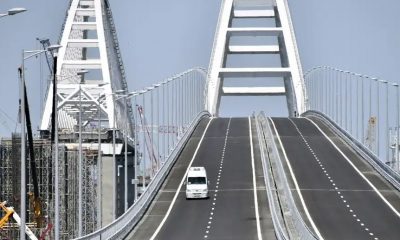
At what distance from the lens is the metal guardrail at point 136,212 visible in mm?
75438

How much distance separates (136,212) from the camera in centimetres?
8919

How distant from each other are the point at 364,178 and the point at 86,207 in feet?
170

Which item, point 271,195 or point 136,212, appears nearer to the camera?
point 136,212

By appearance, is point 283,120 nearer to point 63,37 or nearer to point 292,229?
point 63,37

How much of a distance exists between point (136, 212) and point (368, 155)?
3973cm

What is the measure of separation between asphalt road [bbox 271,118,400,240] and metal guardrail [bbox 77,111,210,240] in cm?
1044

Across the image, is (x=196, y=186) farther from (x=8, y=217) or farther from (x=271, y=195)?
(x=8, y=217)

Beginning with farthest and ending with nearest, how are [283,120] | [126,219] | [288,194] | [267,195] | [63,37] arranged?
[63,37] → [283,120] → [267,195] → [288,194] → [126,219]

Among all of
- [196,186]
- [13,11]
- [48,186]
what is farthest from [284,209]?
[48,186]

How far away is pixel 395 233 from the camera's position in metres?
79.5

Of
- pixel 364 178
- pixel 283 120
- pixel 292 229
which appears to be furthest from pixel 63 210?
pixel 292 229

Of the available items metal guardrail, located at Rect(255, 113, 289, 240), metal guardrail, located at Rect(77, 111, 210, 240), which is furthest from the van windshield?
metal guardrail, located at Rect(255, 113, 289, 240)

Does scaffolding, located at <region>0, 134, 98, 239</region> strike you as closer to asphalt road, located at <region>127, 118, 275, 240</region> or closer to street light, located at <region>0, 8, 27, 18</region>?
asphalt road, located at <region>127, 118, 275, 240</region>

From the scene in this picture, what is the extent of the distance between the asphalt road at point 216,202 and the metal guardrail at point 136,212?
0.49 m
